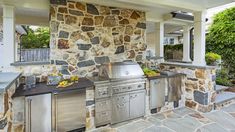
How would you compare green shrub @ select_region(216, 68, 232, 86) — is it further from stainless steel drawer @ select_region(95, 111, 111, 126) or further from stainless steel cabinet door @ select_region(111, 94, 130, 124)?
stainless steel drawer @ select_region(95, 111, 111, 126)

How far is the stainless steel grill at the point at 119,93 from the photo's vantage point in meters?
3.51

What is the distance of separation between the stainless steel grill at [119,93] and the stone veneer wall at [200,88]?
158cm

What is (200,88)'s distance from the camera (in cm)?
450

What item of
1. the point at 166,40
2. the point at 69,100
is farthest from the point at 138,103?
the point at 166,40

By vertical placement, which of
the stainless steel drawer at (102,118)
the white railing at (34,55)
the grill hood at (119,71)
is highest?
the white railing at (34,55)

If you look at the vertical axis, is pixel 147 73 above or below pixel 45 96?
above

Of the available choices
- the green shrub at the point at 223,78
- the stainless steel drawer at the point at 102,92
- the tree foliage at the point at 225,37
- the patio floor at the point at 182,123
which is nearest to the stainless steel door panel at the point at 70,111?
the stainless steel drawer at the point at 102,92

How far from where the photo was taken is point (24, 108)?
9.13ft

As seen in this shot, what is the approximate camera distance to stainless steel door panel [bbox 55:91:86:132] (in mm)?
3018

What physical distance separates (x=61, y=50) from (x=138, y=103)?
2.18 meters

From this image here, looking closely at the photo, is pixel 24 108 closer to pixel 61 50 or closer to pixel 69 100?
pixel 69 100

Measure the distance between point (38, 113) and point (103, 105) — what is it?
4.08 ft

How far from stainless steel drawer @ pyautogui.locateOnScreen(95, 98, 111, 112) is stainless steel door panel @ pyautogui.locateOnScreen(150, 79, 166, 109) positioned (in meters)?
1.23

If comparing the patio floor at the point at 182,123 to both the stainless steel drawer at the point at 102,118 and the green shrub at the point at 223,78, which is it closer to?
the stainless steel drawer at the point at 102,118
